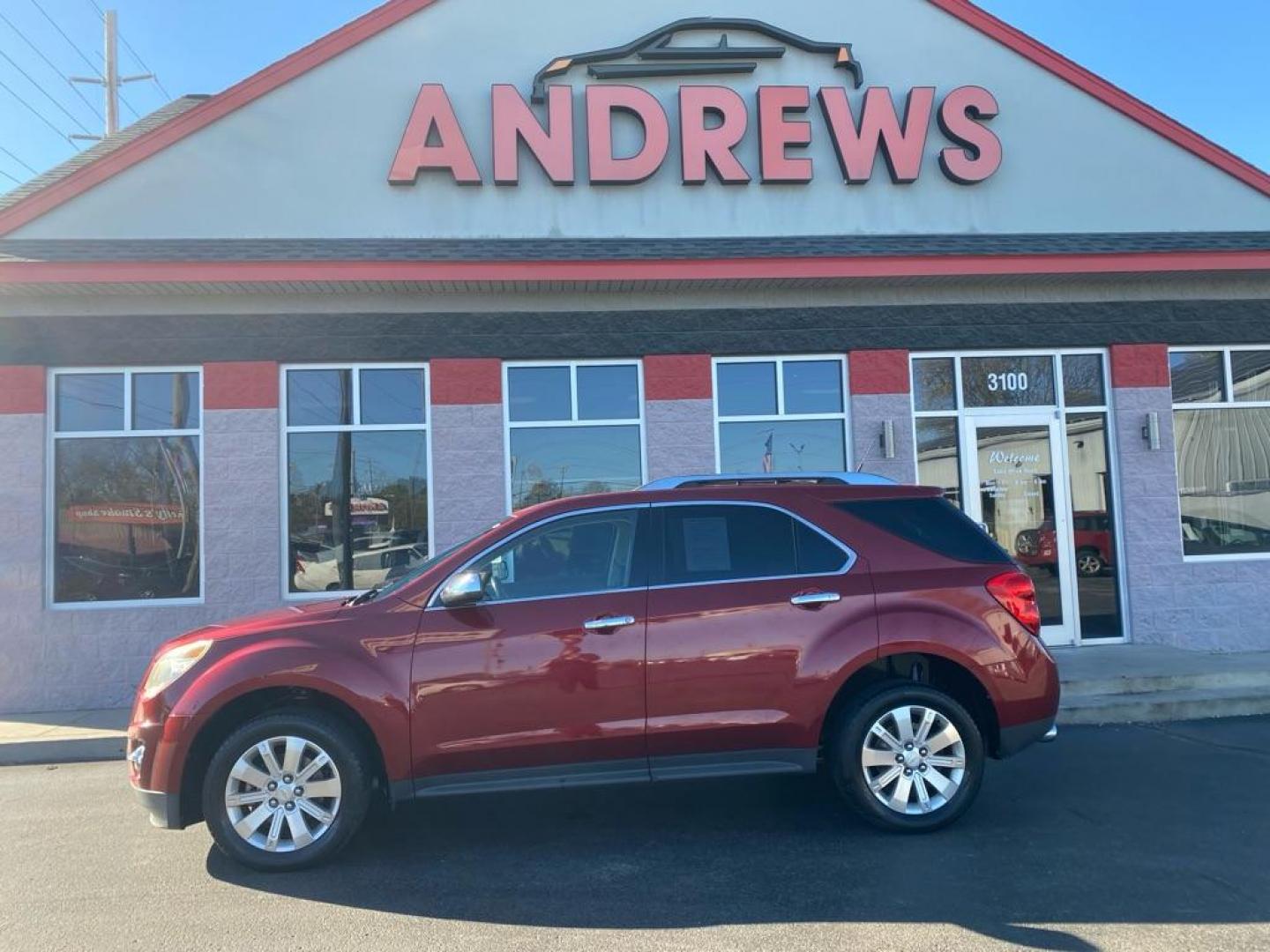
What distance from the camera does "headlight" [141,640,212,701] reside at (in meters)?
4.84

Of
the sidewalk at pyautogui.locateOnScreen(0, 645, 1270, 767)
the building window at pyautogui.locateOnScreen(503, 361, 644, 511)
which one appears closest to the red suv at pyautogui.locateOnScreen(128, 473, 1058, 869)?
the sidewalk at pyautogui.locateOnScreen(0, 645, 1270, 767)

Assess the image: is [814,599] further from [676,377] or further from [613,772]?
[676,377]

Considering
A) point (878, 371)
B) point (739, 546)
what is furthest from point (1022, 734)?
point (878, 371)

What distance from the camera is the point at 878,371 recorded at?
9742mm

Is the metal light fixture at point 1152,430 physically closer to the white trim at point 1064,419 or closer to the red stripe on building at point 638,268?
the white trim at point 1064,419

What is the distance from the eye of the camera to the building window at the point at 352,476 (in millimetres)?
9336

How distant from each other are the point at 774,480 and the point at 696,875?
2.22 metres

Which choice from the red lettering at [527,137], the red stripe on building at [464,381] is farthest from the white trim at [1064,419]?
the red stripe on building at [464,381]

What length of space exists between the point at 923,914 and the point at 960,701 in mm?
1574

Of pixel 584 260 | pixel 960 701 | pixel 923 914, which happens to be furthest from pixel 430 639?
pixel 584 260

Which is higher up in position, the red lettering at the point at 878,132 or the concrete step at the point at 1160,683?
the red lettering at the point at 878,132

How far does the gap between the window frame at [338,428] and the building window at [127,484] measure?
2.54 ft

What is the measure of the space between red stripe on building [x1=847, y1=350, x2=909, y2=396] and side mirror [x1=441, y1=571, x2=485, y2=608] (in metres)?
5.90

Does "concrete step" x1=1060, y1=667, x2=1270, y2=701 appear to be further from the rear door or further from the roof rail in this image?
the rear door
